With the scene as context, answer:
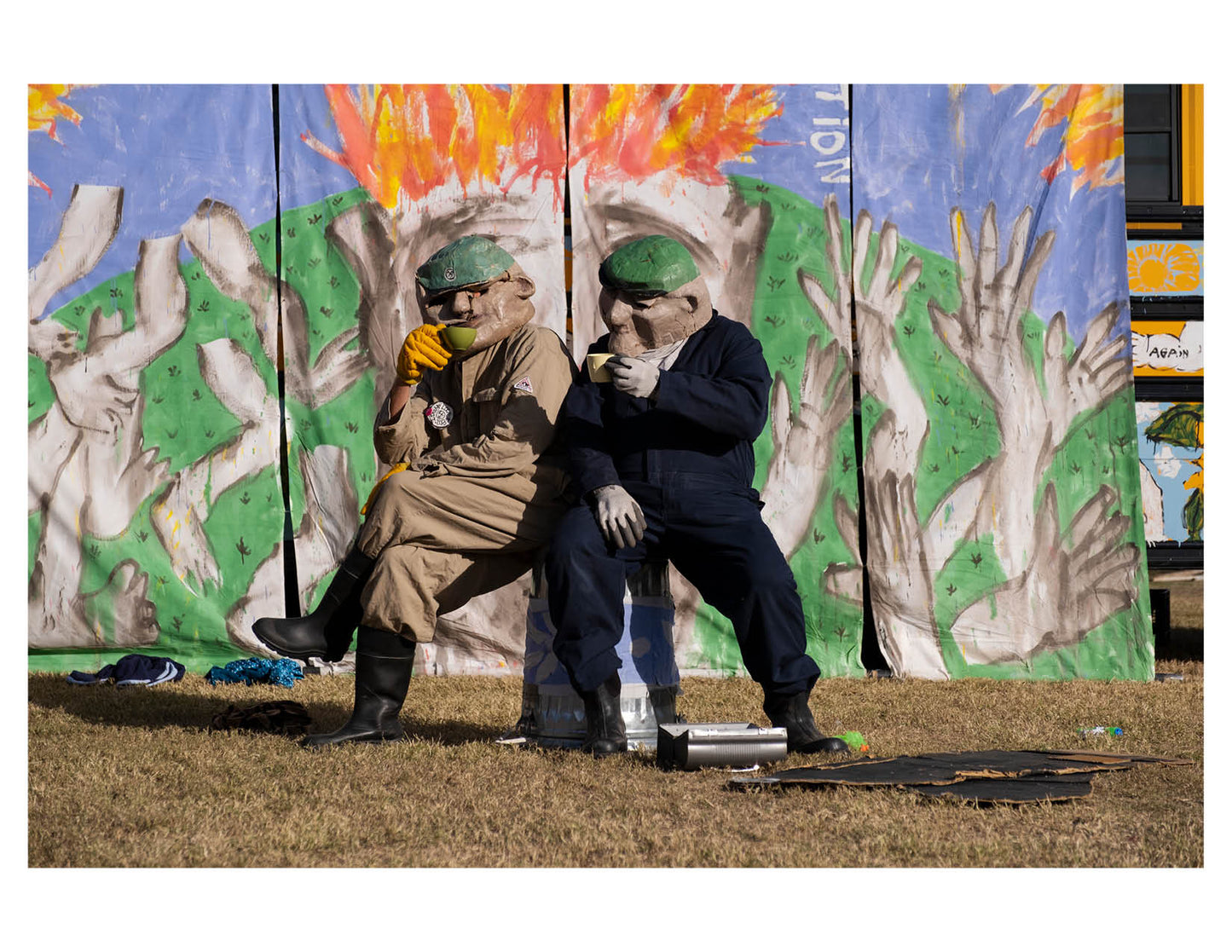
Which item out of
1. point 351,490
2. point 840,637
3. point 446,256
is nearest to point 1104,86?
point 840,637

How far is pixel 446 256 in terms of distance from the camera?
365 centimetres

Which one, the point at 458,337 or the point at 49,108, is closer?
the point at 458,337

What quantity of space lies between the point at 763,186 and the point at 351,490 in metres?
2.08

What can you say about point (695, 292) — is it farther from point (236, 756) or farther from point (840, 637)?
point (840, 637)

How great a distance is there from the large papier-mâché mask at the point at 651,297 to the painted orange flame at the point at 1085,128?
255 centimetres

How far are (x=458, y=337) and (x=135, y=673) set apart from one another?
2.28m

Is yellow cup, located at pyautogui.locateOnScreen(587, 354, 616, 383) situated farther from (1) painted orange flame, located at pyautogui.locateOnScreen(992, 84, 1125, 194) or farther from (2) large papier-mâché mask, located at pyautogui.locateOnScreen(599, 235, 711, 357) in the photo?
(1) painted orange flame, located at pyautogui.locateOnScreen(992, 84, 1125, 194)

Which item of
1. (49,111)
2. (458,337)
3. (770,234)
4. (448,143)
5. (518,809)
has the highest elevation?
(49,111)

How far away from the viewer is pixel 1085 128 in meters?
5.38

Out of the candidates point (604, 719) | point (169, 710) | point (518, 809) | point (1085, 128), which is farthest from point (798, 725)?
point (1085, 128)

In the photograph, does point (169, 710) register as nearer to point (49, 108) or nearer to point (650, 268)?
point (650, 268)

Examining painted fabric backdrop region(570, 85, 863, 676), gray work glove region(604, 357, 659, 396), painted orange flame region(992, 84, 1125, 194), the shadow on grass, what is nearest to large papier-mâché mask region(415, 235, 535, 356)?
gray work glove region(604, 357, 659, 396)

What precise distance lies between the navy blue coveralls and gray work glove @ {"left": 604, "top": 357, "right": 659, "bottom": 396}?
0.03 meters

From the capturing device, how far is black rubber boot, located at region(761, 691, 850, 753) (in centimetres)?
327
